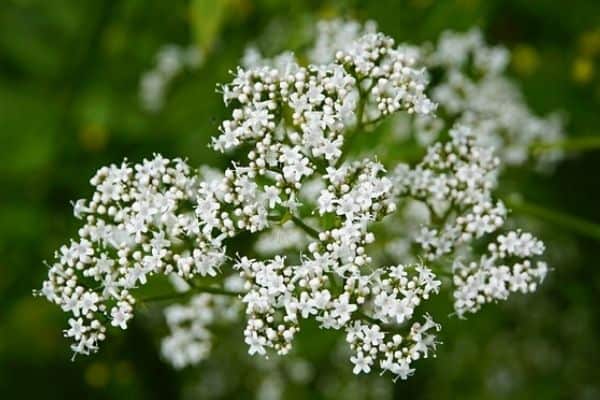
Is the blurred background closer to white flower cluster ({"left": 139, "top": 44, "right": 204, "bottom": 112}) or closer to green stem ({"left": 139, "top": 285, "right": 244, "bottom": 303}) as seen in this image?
white flower cluster ({"left": 139, "top": 44, "right": 204, "bottom": 112})

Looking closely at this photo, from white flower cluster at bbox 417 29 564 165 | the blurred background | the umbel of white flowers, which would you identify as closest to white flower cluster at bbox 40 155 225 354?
the umbel of white flowers

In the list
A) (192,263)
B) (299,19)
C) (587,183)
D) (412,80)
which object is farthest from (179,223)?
(587,183)

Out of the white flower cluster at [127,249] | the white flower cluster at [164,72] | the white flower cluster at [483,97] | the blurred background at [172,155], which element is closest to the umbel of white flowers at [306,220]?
the white flower cluster at [127,249]

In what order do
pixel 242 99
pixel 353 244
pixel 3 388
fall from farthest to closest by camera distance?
pixel 3 388, pixel 242 99, pixel 353 244

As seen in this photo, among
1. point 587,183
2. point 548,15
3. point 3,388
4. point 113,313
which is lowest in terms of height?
point 113,313

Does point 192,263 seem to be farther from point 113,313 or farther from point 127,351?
point 127,351

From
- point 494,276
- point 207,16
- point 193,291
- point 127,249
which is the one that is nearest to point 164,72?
point 207,16
